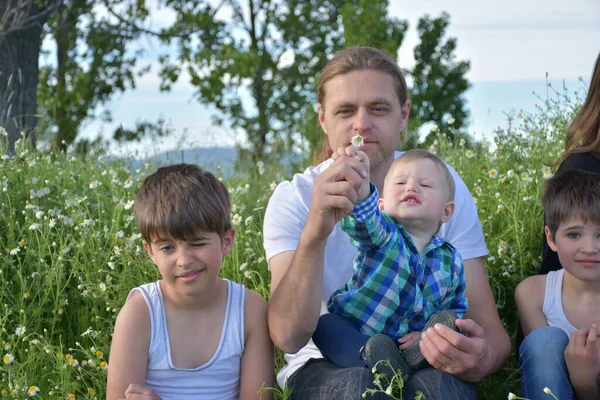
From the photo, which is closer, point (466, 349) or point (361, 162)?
point (361, 162)

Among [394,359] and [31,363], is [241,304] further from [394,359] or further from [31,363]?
[31,363]

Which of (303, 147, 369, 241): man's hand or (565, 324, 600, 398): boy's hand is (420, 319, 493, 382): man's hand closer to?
(565, 324, 600, 398): boy's hand

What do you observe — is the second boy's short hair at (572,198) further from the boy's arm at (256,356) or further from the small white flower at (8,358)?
the small white flower at (8,358)

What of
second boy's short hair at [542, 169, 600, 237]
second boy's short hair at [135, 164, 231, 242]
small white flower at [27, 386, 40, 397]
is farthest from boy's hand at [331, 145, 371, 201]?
small white flower at [27, 386, 40, 397]

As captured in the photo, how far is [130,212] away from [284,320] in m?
2.15

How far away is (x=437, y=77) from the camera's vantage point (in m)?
17.5

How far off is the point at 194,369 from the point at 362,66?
1.37m

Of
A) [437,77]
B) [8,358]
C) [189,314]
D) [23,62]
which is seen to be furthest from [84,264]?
[437,77]

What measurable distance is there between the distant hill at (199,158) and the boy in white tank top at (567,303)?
10.2 feet

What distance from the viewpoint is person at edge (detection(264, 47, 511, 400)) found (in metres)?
2.44

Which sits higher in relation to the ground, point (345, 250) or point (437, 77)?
point (437, 77)

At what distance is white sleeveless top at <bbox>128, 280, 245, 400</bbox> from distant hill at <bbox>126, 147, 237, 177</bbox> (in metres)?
2.97

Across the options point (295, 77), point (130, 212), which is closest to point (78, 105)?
A: point (295, 77)

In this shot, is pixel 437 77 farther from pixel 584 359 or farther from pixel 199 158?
pixel 584 359
